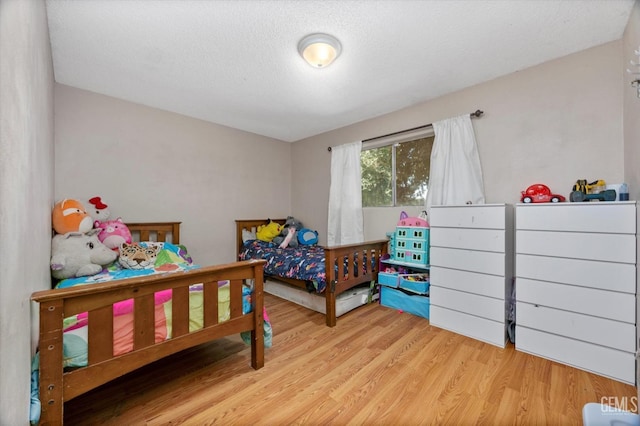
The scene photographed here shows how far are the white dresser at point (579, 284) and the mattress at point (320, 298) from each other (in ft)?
4.35

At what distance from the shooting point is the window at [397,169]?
9.37 ft

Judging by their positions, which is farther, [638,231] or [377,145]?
[377,145]

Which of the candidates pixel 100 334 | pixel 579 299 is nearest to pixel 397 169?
pixel 579 299

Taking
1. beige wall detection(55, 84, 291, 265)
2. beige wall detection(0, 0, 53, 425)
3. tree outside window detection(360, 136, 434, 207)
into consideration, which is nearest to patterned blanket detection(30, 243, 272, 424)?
beige wall detection(0, 0, 53, 425)

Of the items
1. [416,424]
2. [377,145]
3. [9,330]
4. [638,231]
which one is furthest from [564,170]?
[9,330]

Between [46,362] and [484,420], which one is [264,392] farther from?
[484,420]

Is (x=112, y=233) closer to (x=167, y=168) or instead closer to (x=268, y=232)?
(x=167, y=168)

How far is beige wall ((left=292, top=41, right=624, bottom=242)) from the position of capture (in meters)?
1.85

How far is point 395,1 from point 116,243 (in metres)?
2.83

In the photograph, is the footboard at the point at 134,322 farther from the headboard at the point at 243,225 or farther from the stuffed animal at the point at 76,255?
the headboard at the point at 243,225

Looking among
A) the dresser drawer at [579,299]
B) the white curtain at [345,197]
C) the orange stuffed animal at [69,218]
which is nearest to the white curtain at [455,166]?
the dresser drawer at [579,299]

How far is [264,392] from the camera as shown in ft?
4.70

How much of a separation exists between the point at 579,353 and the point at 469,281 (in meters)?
0.72

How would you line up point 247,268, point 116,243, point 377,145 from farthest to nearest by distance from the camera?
point 377,145, point 116,243, point 247,268
